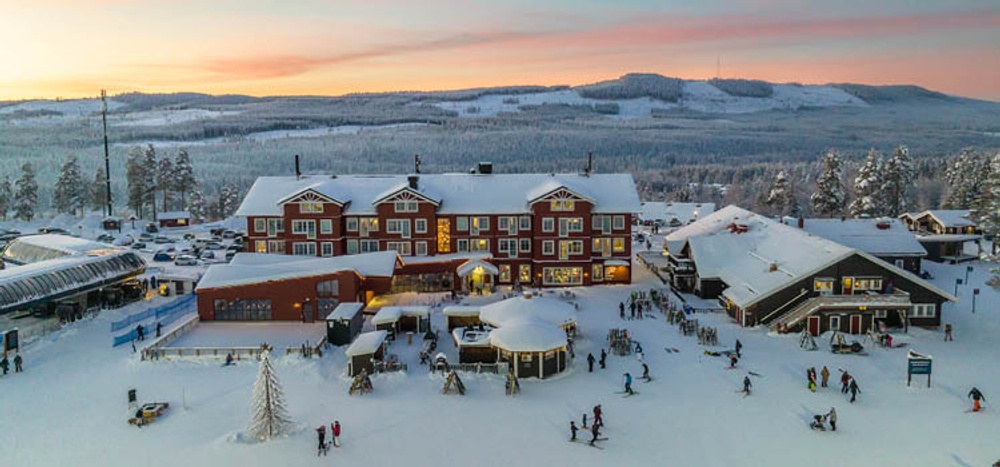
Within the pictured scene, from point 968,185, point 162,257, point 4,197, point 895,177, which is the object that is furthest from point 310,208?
point 4,197

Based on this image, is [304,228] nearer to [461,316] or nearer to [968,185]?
[461,316]

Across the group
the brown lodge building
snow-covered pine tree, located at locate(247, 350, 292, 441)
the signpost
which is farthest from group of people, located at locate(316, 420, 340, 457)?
the brown lodge building

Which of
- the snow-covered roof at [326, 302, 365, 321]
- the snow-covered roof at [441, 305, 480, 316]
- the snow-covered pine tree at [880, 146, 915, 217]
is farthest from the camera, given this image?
the snow-covered pine tree at [880, 146, 915, 217]

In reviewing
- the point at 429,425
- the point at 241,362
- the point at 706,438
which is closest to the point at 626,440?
the point at 706,438

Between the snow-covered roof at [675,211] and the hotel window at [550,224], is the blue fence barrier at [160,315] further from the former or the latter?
the snow-covered roof at [675,211]

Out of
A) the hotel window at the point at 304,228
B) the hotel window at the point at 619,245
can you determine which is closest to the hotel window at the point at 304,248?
the hotel window at the point at 304,228

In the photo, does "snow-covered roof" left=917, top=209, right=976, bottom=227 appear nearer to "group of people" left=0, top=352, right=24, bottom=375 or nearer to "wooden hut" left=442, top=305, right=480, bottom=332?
"wooden hut" left=442, top=305, right=480, bottom=332

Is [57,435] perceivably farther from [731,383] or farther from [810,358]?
[810,358]
